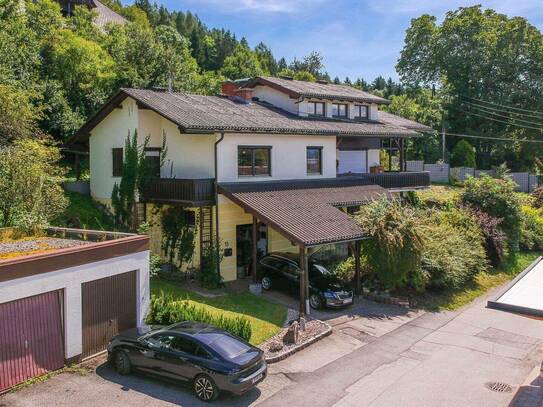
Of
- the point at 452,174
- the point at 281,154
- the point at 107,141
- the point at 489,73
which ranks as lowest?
the point at 452,174

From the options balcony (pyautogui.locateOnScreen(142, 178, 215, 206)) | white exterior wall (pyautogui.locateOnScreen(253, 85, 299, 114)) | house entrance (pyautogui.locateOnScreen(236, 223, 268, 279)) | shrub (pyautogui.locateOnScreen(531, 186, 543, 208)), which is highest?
white exterior wall (pyautogui.locateOnScreen(253, 85, 299, 114))

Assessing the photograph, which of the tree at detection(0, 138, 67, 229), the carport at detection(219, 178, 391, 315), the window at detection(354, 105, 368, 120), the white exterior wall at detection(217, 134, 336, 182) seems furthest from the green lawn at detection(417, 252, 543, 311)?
the tree at detection(0, 138, 67, 229)

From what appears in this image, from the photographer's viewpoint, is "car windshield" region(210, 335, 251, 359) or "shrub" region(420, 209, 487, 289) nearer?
"car windshield" region(210, 335, 251, 359)

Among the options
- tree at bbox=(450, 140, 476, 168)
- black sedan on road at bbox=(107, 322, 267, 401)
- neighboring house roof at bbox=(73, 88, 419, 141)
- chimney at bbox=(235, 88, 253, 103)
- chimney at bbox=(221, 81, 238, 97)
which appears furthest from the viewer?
tree at bbox=(450, 140, 476, 168)

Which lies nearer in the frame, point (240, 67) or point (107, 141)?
point (107, 141)

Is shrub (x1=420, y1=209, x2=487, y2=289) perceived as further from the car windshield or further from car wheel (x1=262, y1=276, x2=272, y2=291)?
the car windshield

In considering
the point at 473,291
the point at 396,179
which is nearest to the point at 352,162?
the point at 396,179

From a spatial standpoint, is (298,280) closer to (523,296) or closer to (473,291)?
(523,296)

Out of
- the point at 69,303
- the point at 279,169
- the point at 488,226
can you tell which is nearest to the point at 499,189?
the point at 488,226
